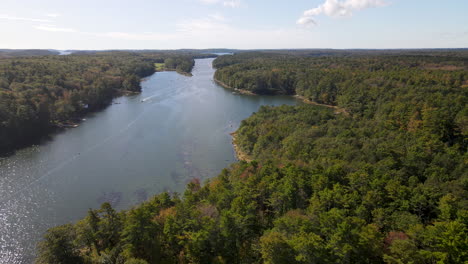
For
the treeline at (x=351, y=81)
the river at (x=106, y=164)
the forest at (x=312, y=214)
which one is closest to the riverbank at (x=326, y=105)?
the treeline at (x=351, y=81)

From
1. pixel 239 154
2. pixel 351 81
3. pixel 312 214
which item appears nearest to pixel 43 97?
pixel 239 154

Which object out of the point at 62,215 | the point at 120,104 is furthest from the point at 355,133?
the point at 120,104

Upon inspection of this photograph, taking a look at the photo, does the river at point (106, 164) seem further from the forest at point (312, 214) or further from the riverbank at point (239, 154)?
the forest at point (312, 214)

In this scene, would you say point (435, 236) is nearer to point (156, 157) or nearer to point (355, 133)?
point (355, 133)

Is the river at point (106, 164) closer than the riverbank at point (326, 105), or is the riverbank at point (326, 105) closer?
the river at point (106, 164)

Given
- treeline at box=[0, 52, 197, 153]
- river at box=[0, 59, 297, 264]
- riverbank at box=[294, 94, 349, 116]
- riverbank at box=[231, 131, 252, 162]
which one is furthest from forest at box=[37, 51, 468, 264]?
treeline at box=[0, 52, 197, 153]

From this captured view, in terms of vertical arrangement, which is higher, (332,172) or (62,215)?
(332,172)

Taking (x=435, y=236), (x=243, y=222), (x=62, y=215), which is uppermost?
(x=435, y=236)

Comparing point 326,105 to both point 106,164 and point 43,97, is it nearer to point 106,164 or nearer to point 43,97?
point 106,164

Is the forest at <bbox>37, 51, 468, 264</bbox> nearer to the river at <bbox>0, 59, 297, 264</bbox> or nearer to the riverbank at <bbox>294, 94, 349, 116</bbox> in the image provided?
the river at <bbox>0, 59, 297, 264</bbox>
